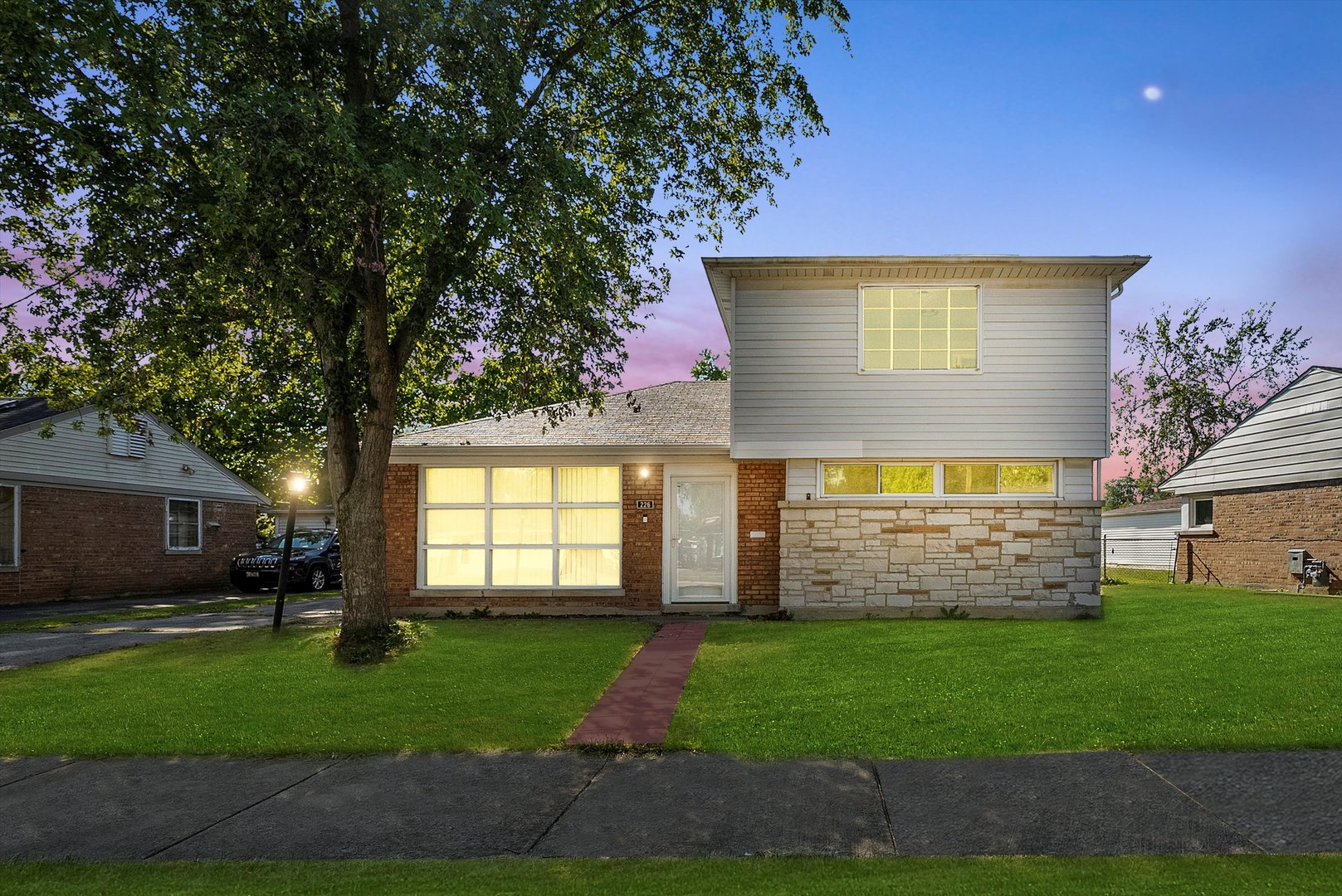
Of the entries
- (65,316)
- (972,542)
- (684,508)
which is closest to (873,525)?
(972,542)

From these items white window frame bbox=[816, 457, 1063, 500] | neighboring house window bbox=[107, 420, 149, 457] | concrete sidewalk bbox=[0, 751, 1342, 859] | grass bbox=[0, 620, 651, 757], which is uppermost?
neighboring house window bbox=[107, 420, 149, 457]

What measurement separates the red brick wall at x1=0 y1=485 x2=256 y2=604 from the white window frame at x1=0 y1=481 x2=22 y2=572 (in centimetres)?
5

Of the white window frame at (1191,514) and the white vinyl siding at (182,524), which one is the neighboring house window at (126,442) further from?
the white window frame at (1191,514)

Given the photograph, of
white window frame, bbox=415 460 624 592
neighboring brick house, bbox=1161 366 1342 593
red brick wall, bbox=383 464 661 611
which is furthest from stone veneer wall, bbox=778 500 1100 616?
neighboring brick house, bbox=1161 366 1342 593

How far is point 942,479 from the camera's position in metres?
13.1

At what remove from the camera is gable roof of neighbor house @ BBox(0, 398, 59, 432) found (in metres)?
18.9

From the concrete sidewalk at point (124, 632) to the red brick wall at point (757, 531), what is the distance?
22.3ft

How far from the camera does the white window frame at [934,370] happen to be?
1292cm

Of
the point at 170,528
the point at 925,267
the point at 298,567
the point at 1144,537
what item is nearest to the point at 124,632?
the point at 298,567

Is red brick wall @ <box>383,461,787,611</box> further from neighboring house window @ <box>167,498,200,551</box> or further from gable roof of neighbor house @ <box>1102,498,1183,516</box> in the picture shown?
gable roof of neighbor house @ <box>1102,498,1183,516</box>

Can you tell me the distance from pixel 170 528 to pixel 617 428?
1571 cm

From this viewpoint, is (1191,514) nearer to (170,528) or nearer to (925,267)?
(925,267)

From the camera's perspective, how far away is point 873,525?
13016mm

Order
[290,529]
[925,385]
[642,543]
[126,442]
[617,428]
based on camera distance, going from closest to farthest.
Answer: [290,529]
[925,385]
[642,543]
[617,428]
[126,442]
